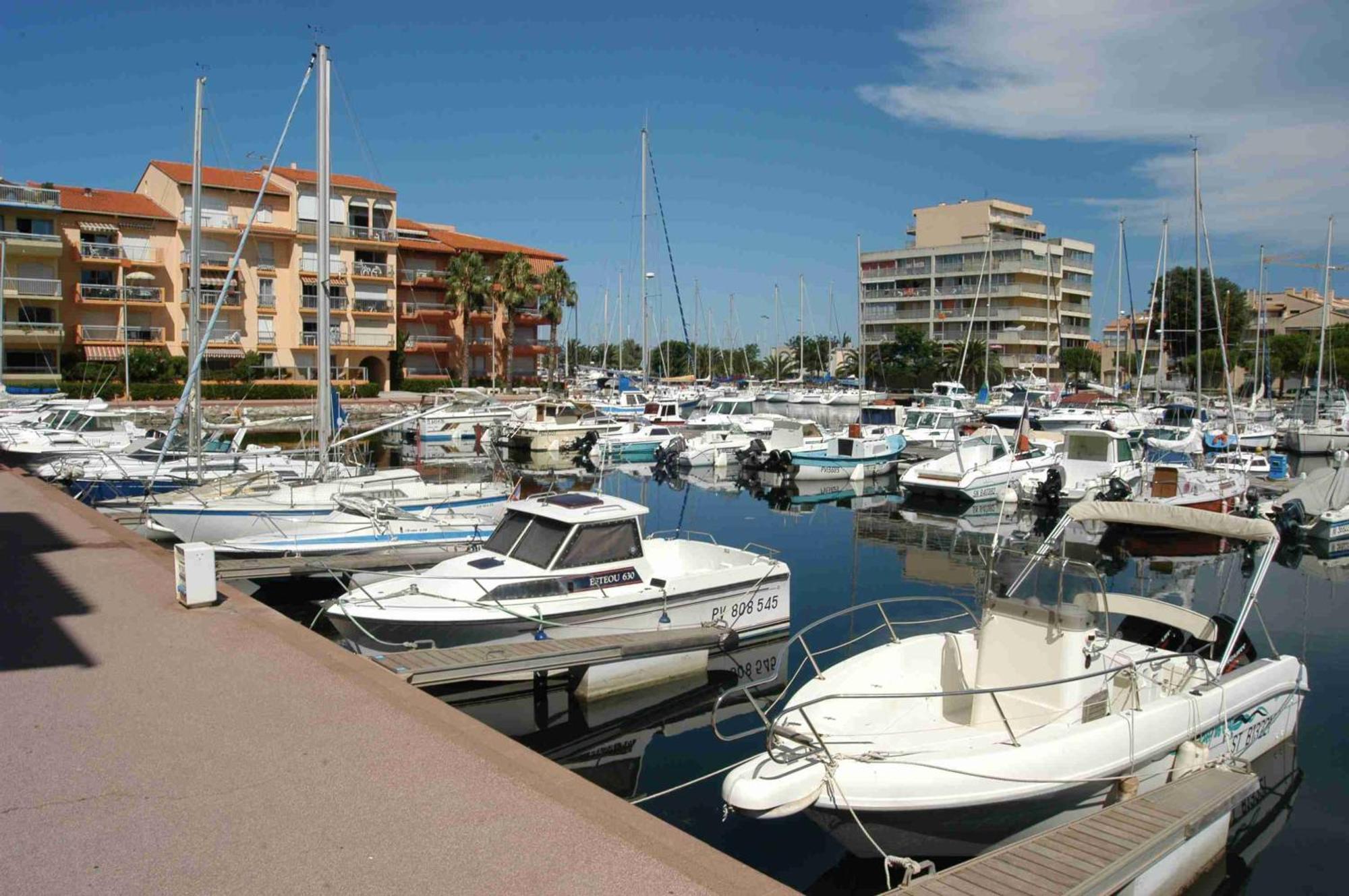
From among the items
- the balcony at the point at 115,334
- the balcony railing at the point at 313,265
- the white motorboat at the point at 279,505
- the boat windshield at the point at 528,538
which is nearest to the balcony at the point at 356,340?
the balcony railing at the point at 313,265

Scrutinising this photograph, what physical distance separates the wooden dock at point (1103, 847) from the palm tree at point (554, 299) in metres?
64.4

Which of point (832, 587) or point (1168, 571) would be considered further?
point (1168, 571)

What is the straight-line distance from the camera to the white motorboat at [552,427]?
153 ft

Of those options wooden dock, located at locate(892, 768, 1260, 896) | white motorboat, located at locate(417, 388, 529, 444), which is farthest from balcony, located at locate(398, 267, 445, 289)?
wooden dock, located at locate(892, 768, 1260, 896)

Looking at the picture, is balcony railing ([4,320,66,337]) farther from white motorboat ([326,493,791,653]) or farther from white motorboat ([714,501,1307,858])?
white motorboat ([714,501,1307,858])

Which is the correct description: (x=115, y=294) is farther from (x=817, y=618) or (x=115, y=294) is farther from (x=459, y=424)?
(x=817, y=618)

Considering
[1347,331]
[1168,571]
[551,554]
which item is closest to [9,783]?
[551,554]

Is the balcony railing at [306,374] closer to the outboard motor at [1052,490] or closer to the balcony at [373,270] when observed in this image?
the balcony at [373,270]

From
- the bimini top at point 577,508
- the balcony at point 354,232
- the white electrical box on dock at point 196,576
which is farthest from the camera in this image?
the balcony at point 354,232

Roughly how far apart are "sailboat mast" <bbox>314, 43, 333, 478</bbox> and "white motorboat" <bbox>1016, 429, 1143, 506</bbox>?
21.6 m

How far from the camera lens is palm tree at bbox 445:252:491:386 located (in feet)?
219

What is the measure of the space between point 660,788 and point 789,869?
2128 millimetres

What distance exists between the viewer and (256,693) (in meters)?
9.26

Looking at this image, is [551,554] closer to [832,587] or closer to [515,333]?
[832,587]
